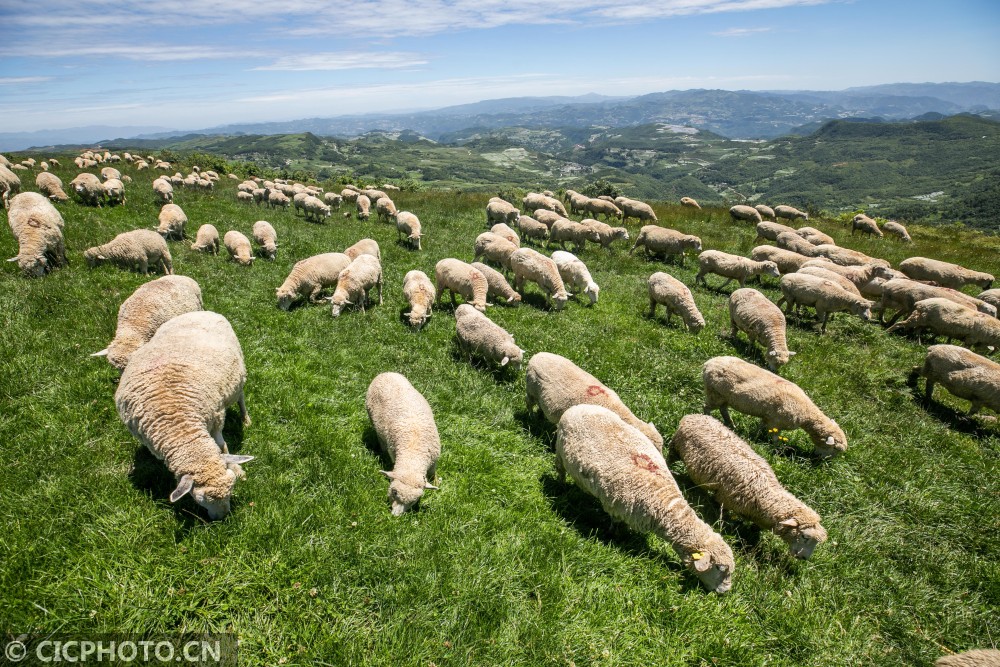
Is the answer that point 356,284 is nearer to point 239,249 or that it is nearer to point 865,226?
point 239,249

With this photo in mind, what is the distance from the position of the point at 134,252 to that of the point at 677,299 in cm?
1660

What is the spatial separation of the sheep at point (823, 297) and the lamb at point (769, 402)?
7.94 m

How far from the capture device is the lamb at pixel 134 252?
12469 mm

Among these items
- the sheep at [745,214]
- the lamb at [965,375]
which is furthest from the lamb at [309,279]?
the sheep at [745,214]

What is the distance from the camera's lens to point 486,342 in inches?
407

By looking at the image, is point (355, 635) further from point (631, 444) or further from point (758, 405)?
point (758, 405)

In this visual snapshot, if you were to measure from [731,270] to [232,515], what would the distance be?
18423mm

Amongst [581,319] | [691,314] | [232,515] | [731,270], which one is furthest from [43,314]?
[731,270]

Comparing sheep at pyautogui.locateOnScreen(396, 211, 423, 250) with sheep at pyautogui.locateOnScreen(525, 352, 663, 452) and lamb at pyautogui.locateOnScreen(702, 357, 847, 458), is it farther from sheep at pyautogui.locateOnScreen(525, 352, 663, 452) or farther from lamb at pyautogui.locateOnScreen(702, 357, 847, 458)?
lamb at pyautogui.locateOnScreen(702, 357, 847, 458)

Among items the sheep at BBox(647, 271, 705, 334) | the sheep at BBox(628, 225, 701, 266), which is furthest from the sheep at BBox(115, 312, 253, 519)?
the sheep at BBox(628, 225, 701, 266)

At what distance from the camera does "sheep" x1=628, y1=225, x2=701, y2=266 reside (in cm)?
2083

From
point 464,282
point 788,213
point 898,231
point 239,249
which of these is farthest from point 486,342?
point 898,231

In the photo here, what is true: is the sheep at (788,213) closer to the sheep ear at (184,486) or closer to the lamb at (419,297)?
the lamb at (419,297)

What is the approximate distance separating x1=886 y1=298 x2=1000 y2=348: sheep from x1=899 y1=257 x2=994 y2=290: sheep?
7.30 meters
